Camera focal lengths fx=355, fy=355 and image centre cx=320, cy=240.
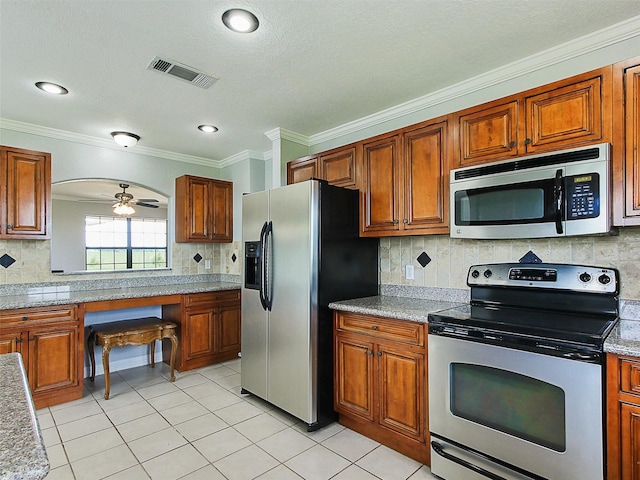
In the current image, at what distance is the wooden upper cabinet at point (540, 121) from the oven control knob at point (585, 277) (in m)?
0.73

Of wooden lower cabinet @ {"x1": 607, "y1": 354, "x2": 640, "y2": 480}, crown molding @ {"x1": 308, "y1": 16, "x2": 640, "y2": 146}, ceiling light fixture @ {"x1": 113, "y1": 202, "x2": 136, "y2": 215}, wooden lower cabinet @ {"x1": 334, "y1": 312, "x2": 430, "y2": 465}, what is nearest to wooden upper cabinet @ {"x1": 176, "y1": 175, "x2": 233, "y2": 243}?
ceiling light fixture @ {"x1": 113, "y1": 202, "x2": 136, "y2": 215}

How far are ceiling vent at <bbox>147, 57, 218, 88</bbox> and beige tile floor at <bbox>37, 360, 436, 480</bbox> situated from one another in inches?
101

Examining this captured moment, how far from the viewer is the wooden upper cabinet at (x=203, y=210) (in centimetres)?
428

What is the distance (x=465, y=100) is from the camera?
266cm

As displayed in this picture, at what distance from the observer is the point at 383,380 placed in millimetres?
2361

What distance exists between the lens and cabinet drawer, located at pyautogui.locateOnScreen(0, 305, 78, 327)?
2.82 m

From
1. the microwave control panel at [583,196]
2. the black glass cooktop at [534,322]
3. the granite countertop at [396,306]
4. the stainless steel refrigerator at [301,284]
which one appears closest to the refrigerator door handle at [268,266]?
the stainless steel refrigerator at [301,284]

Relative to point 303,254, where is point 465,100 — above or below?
above

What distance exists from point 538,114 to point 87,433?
12.0 feet

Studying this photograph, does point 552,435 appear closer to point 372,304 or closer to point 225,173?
point 372,304

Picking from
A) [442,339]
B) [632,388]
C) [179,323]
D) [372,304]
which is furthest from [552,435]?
[179,323]

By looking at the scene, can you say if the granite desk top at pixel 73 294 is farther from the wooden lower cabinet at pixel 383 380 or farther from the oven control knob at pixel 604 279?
the oven control knob at pixel 604 279

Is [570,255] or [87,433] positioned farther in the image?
[87,433]

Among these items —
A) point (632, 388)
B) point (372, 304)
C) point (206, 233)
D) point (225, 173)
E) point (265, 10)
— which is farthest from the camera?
point (225, 173)
